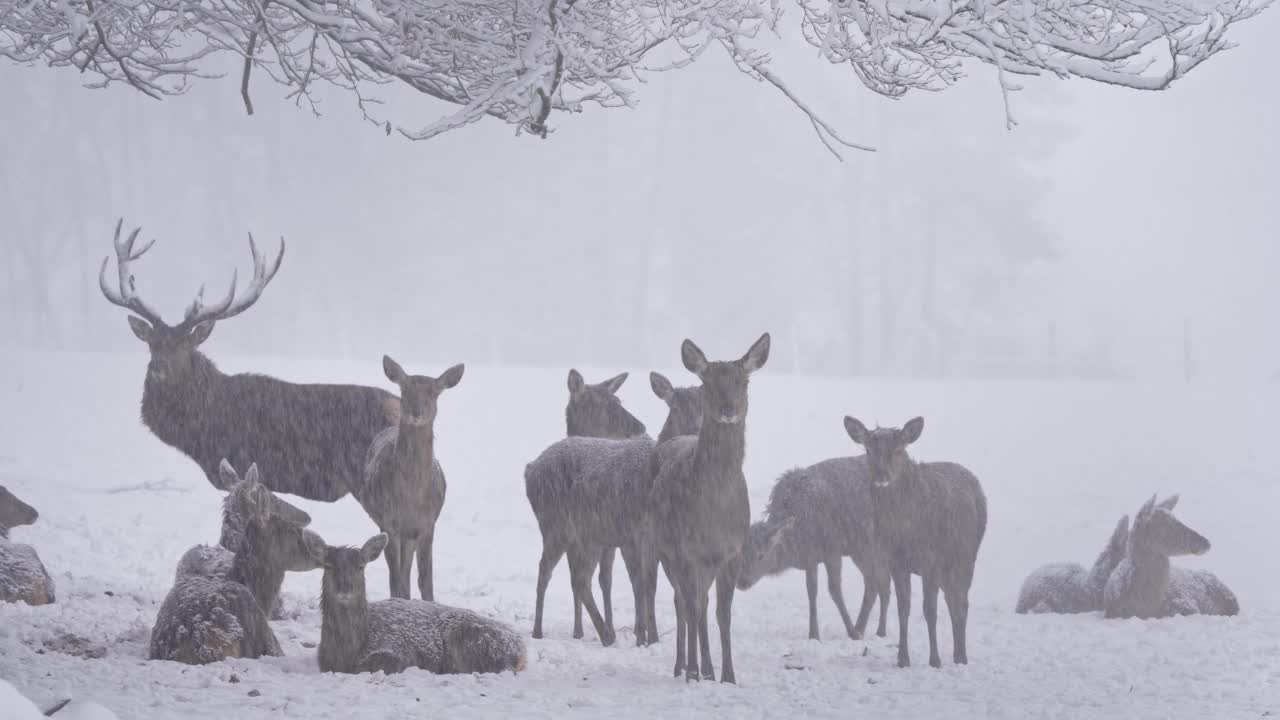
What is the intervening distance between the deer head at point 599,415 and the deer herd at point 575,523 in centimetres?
2

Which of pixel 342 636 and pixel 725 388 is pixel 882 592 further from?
pixel 342 636

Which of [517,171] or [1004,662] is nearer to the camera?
[1004,662]

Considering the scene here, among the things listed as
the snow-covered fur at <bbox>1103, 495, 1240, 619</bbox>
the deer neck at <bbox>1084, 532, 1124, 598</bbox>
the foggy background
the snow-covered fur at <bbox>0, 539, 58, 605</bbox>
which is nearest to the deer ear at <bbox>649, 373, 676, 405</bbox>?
the snow-covered fur at <bbox>0, 539, 58, 605</bbox>

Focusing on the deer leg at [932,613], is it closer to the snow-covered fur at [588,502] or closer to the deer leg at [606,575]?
→ the snow-covered fur at [588,502]

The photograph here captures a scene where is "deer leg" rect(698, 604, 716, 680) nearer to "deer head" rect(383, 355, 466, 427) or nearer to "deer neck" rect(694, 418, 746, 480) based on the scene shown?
"deer neck" rect(694, 418, 746, 480)

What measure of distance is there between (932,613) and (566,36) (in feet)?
15.2

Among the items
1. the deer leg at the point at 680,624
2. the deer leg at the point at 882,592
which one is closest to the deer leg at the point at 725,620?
the deer leg at the point at 680,624

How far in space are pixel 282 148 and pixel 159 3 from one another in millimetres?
44551

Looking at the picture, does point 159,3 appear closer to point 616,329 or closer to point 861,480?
point 861,480

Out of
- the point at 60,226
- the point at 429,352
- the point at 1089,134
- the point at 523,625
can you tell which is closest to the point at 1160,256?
the point at 1089,134

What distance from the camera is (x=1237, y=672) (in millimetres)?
7941

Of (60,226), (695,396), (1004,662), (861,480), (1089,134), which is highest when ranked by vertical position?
(1089,134)

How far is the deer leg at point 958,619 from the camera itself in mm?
8102

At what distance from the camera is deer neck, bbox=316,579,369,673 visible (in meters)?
6.35
